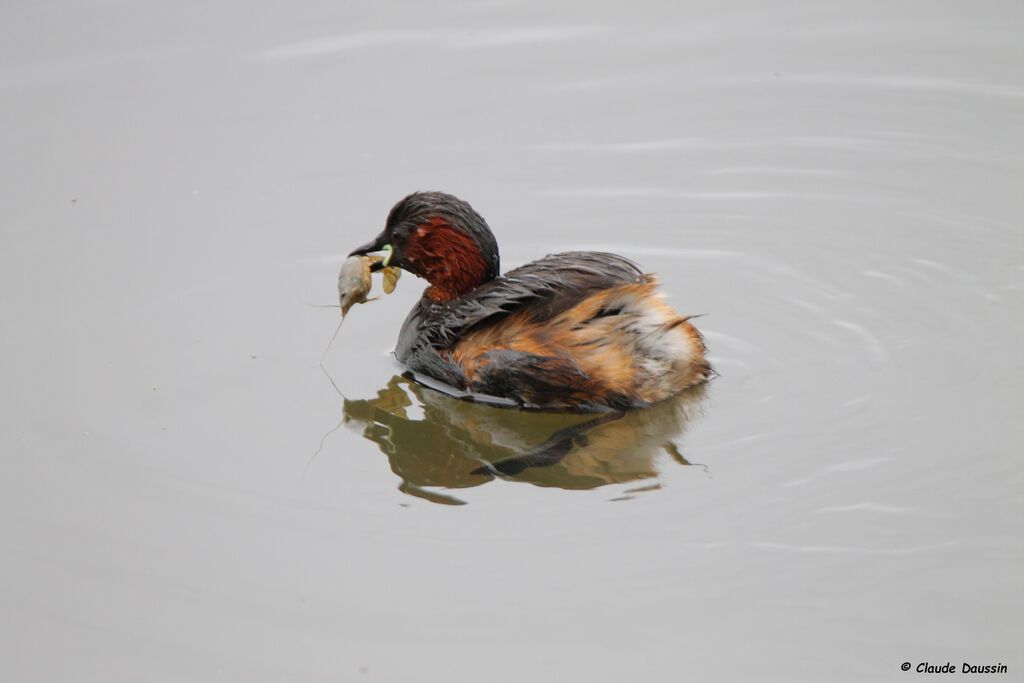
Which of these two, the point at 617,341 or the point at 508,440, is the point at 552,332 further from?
the point at 508,440

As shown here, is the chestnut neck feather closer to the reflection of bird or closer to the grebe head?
the grebe head

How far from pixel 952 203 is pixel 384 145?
337 cm

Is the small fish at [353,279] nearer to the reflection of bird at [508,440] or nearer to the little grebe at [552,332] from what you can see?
the little grebe at [552,332]

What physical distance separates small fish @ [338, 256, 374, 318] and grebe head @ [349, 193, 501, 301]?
0.54 ft

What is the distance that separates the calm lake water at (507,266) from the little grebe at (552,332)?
164mm

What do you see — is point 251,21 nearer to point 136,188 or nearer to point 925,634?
point 136,188

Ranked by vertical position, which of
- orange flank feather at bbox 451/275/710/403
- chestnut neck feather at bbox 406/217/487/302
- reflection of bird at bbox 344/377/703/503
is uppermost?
chestnut neck feather at bbox 406/217/487/302

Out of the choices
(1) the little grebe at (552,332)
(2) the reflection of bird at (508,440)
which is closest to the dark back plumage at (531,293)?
(1) the little grebe at (552,332)

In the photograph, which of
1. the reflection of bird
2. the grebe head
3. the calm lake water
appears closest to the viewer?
the calm lake water

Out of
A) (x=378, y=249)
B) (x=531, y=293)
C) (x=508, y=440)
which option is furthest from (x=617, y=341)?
(x=378, y=249)

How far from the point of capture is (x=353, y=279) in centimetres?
691

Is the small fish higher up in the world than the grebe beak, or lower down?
lower down

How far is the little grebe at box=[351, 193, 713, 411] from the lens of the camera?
20.2ft

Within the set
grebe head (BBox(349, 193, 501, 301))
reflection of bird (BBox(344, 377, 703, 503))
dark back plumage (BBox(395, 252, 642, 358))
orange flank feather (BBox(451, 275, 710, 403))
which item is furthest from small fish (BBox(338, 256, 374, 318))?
orange flank feather (BBox(451, 275, 710, 403))
